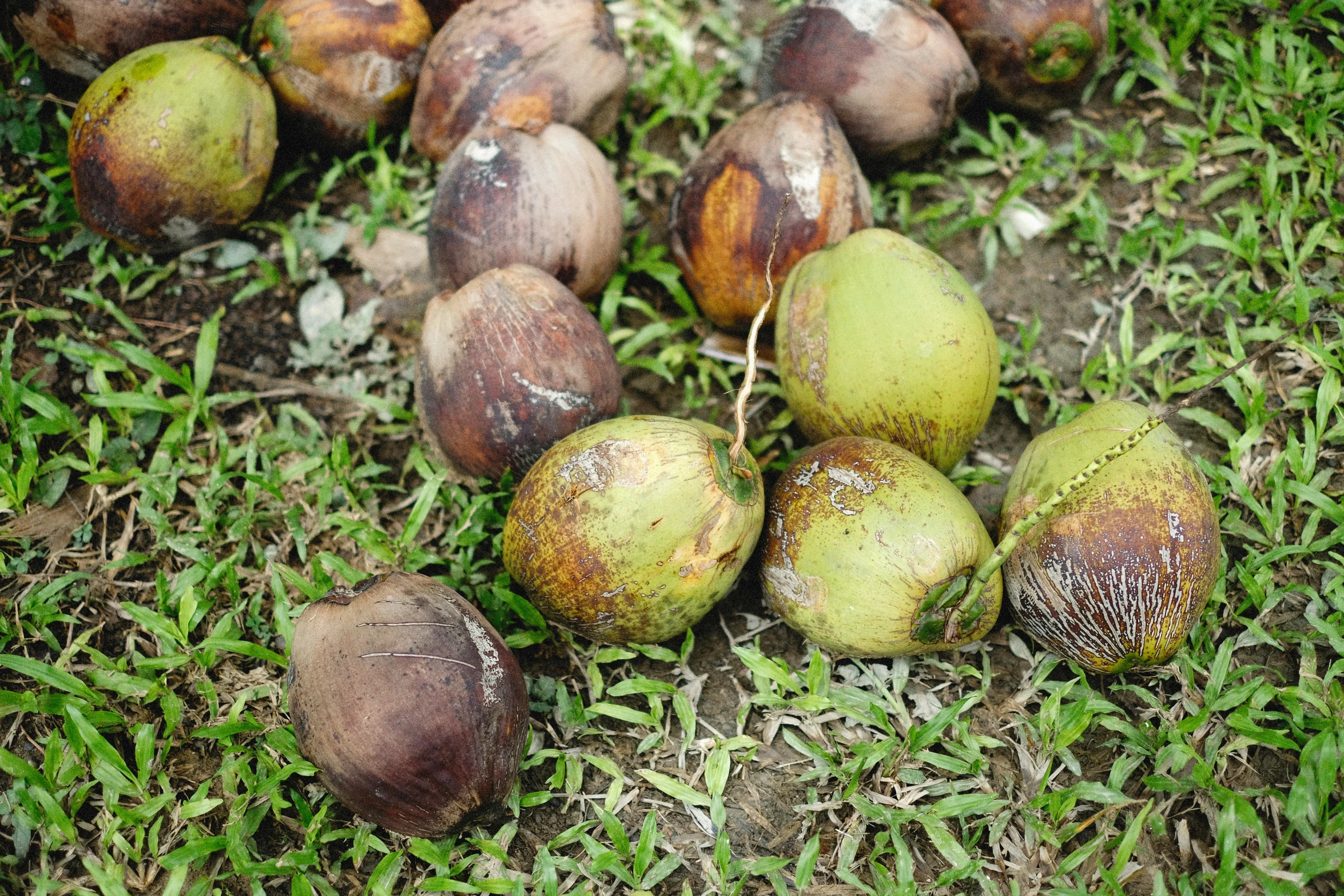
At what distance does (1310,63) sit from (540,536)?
3.19 m

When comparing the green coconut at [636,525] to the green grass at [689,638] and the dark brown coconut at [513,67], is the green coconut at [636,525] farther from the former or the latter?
the dark brown coconut at [513,67]

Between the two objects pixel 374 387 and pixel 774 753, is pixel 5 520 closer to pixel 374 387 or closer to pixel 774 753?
pixel 374 387

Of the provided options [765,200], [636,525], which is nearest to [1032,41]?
[765,200]

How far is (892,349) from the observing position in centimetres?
224

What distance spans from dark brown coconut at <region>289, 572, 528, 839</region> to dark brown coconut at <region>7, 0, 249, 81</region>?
7.31 ft

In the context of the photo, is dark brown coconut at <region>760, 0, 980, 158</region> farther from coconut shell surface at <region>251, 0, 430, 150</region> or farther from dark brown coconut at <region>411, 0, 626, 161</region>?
coconut shell surface at <region>251, 0, 430, 150</region>

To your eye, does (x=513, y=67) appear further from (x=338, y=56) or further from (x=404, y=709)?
(x=404, y=709)

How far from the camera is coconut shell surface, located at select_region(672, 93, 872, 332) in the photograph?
2.62 metres

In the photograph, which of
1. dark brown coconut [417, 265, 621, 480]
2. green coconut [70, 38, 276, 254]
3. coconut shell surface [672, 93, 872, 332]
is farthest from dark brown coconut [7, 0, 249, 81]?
coconut shell surface [672, 93, 872, 332]

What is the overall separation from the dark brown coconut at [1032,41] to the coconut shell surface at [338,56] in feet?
6.32

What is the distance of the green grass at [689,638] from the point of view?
2.08 meters

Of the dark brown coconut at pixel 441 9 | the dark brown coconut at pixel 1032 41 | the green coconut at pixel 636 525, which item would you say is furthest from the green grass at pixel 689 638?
the dark brown coconut at pixel 441 9

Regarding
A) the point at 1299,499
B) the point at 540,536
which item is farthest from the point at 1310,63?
the point at 540,536

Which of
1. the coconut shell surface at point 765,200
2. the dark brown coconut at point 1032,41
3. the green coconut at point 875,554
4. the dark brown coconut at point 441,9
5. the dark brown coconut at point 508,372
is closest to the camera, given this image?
the green coconut at point 875,554
